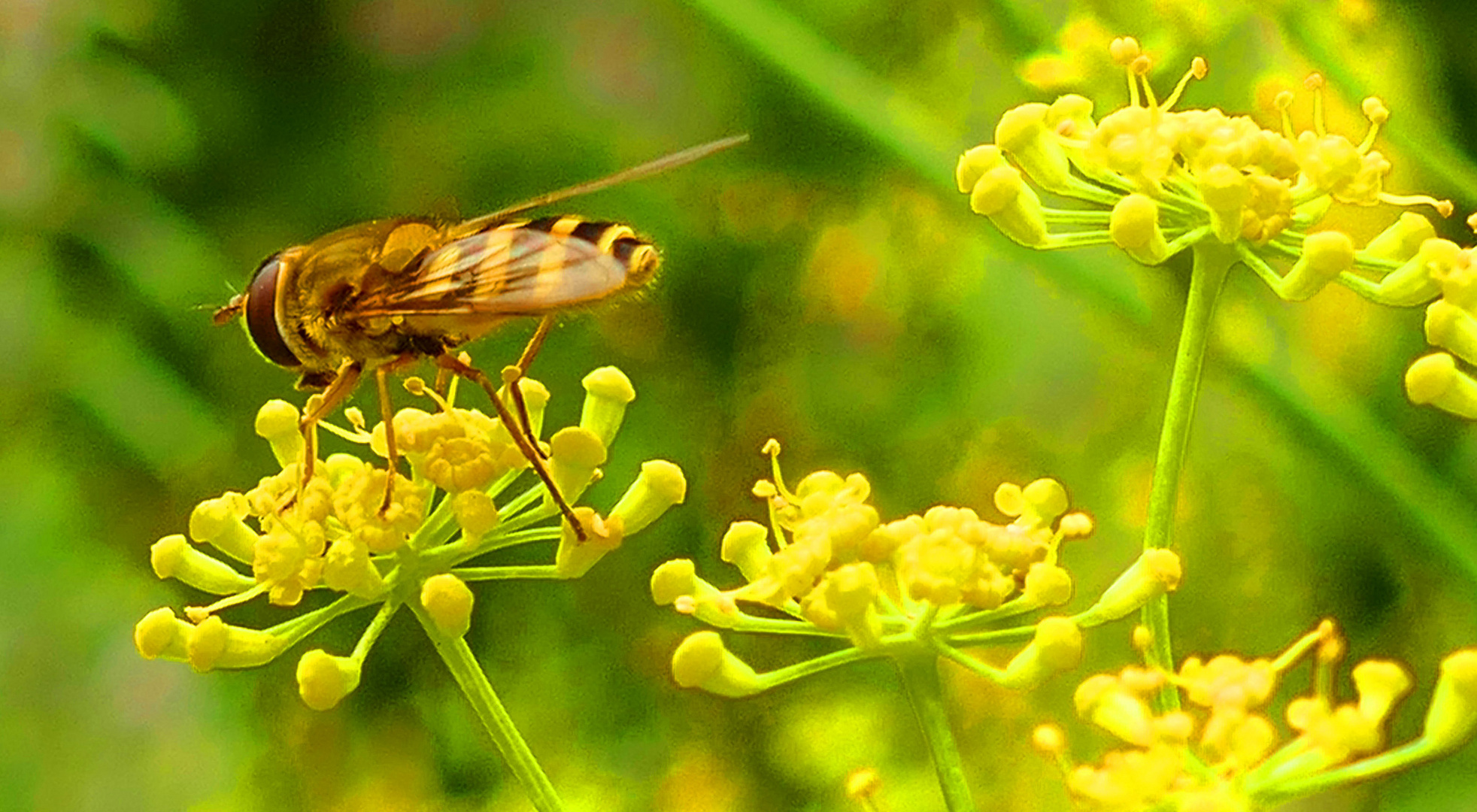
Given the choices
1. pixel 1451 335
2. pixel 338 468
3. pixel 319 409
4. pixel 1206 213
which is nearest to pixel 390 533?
pixel 338 468

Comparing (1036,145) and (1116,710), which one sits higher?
(1036,145)

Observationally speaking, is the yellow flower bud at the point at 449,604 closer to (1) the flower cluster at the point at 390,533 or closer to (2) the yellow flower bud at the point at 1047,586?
(1) the flower cluster at the point at 390,533

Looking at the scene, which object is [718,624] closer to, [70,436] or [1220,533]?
[1220,533]

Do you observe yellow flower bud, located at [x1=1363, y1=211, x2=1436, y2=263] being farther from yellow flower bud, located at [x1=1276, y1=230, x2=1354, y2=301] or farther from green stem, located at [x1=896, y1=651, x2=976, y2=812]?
green stem, located at [x1=896, y1=651, x2=976, y2=812]

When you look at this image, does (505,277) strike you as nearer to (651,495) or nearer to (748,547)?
(651,495)

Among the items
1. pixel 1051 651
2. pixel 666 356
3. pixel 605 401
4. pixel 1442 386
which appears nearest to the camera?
pixel 1051 651

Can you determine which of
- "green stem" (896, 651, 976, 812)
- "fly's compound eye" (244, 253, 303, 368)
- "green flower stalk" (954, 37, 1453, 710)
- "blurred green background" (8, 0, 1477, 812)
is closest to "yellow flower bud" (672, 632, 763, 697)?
"green stem" (896, 651, 976, 812)

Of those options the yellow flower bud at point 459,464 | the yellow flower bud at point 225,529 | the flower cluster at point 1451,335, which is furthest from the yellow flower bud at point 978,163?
the yellow flower bud at point 225,529
